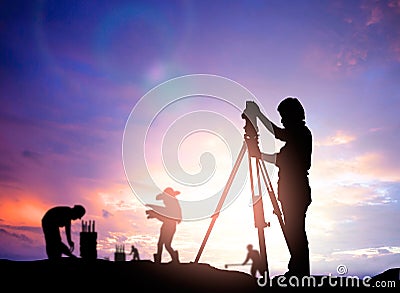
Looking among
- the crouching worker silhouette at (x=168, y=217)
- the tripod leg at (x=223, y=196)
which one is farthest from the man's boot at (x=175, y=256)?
the tripod leg at (x=223, y=196)

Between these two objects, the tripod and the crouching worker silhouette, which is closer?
the tripod

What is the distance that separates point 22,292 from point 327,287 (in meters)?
6.93

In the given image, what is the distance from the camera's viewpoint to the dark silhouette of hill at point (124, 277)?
859 cm

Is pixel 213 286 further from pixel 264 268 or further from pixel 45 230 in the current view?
pixel 45 230

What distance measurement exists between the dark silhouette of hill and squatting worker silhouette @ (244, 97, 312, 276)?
2.22 feet

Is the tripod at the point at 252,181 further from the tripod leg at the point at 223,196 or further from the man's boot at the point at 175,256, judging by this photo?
the man's boot at the point at 175,256

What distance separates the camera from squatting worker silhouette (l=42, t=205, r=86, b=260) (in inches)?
483

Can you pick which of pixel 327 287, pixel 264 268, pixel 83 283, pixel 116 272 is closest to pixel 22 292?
pixel 83 283

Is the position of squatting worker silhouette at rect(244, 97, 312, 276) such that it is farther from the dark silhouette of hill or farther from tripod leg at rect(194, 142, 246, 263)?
tripod leg at rect(194, 142, 246, 263)

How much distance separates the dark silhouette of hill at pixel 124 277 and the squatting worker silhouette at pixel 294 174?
677 millimetres

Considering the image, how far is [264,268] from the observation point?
33.2ft

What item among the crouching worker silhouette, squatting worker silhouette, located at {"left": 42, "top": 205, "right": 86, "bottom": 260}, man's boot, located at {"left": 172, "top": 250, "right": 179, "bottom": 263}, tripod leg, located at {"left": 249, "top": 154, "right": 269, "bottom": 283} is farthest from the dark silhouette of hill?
man's boot, located at {"left": 172, "top": 250, "right": 179, "bottom": 263}

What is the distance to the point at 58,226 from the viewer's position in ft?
41.3

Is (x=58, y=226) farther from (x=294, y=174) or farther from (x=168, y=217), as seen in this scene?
(x=294, y=174)
